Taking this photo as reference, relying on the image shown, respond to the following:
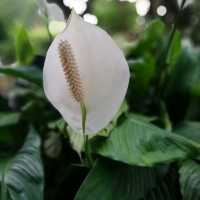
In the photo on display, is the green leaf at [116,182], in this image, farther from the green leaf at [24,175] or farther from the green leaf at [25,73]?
the green leaf at [25,73]

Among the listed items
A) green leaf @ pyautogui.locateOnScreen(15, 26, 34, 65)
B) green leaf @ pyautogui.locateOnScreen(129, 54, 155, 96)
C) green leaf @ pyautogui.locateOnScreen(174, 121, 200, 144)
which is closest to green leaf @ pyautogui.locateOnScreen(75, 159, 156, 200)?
green leaf @ pyautogui.locateOnScreen(174, 121, 200, 144)

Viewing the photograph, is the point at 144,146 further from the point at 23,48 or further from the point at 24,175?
the point at 23,48

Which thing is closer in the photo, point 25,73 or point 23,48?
point 25,73

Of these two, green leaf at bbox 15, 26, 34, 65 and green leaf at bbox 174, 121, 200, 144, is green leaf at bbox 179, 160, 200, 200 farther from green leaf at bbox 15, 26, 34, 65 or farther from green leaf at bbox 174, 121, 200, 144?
green leaf at bbox 15, 26, 34, 65

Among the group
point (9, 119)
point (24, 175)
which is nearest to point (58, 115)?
point (9, 119)

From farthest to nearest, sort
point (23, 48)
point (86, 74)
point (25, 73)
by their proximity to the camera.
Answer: point (23, 48) → point (25, 73) → point (86, 74)

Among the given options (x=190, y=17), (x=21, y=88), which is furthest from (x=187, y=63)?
(x=190, y=17)
